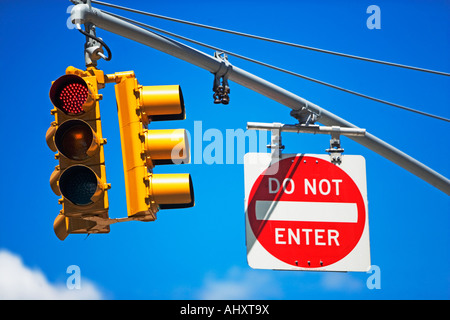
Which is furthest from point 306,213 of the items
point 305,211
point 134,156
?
point 134,156

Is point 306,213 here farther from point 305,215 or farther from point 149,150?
point 149,150

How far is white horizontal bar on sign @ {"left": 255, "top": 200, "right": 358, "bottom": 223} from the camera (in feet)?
23.6

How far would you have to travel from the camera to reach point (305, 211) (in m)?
7.25

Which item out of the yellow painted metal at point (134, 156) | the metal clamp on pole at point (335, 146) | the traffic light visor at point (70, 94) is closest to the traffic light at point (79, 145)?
the traffic light visor at point (70, 94)

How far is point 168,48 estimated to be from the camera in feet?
22.6

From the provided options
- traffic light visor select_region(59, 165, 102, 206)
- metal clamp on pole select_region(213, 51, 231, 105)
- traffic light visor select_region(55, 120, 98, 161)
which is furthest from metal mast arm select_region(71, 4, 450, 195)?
traffic light visor select_region(59, 165, 102, 206)

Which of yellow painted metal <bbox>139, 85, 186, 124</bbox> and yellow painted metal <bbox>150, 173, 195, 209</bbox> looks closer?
yellow painted metal <bbox>150, 173, 195, 209</bbox>

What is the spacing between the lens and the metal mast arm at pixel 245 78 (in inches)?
257

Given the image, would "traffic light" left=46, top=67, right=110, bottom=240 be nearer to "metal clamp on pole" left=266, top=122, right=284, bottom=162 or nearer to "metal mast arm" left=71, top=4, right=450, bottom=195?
"metal mast arm" left=71, top=4, right=450, bottom=195

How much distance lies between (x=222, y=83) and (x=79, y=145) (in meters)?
1.97

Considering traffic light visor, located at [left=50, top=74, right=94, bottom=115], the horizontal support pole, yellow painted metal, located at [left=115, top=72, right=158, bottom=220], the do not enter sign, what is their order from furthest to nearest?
1. the horizontal support pole
2. the do not enter sign
3. traffic light visor, located at [left=50, top=74, right=94, bottom=115]
4. yellow painted metal, located at [left=115, top=72, right=158, bottom=220]

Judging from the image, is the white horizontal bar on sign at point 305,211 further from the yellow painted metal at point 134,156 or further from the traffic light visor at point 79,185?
the traffic light visor at point 79,185

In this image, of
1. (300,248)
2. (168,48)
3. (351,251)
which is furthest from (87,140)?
(351,251)

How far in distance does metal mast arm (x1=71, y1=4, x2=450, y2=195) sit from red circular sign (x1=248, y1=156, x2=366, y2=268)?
76 centimetres
